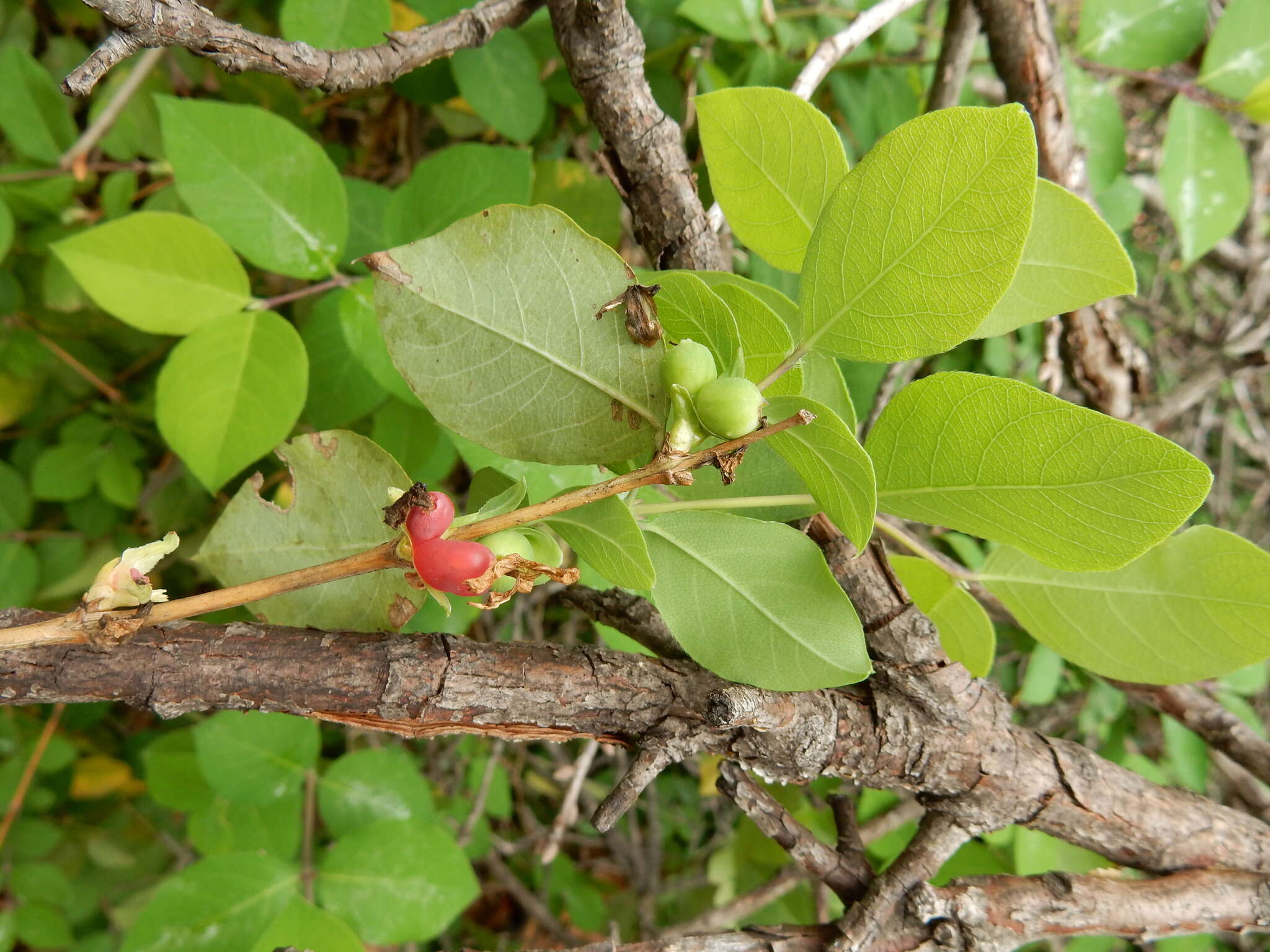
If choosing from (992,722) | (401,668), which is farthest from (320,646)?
(992,722)

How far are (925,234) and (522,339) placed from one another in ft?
0.93

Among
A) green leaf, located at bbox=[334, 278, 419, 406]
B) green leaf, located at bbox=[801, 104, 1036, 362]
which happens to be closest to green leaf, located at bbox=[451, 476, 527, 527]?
green leaf, located at bbox=[801, 104, 1036, 362]

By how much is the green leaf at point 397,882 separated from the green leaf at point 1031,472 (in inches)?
34.9

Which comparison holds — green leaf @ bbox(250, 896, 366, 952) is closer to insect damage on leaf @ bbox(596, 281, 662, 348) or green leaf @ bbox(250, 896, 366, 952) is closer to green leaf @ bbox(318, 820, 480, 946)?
green leaf @ bbox(318, 820, 480, 946)

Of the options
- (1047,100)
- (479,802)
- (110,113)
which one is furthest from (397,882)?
(1047,100)

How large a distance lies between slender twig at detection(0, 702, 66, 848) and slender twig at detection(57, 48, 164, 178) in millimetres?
1152

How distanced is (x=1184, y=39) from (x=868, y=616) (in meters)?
1.30

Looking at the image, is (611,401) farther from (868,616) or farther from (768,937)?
(768,937)

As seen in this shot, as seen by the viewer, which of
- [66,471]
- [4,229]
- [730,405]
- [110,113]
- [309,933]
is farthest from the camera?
[66,471]

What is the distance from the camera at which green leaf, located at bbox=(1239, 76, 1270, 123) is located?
139 centimetres

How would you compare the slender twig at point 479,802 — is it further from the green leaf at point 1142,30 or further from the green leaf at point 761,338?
the green leaf at point 1142,30

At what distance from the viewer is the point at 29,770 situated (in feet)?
5.89

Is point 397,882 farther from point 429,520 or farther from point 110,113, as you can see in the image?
point 110,113

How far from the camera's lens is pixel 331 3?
3.81 ft
